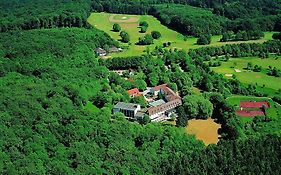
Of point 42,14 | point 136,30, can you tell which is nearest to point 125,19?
point 136,30

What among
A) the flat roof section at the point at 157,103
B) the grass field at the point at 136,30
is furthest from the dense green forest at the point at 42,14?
the flat roof section at the point at 157,103

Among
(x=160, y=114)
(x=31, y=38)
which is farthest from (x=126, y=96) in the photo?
(x=31, y=38)

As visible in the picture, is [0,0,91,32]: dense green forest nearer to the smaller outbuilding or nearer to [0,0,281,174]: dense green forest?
[0,0,281,174]: dense green forest

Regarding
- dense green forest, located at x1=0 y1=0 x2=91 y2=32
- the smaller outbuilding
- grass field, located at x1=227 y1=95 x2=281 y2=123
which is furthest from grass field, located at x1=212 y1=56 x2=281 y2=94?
dense green forest, located at x1=0 y1=0 x2=91 y2=32

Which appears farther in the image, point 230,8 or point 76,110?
point 230,8

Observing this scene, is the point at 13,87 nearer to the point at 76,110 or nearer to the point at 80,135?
the point at 76,110
